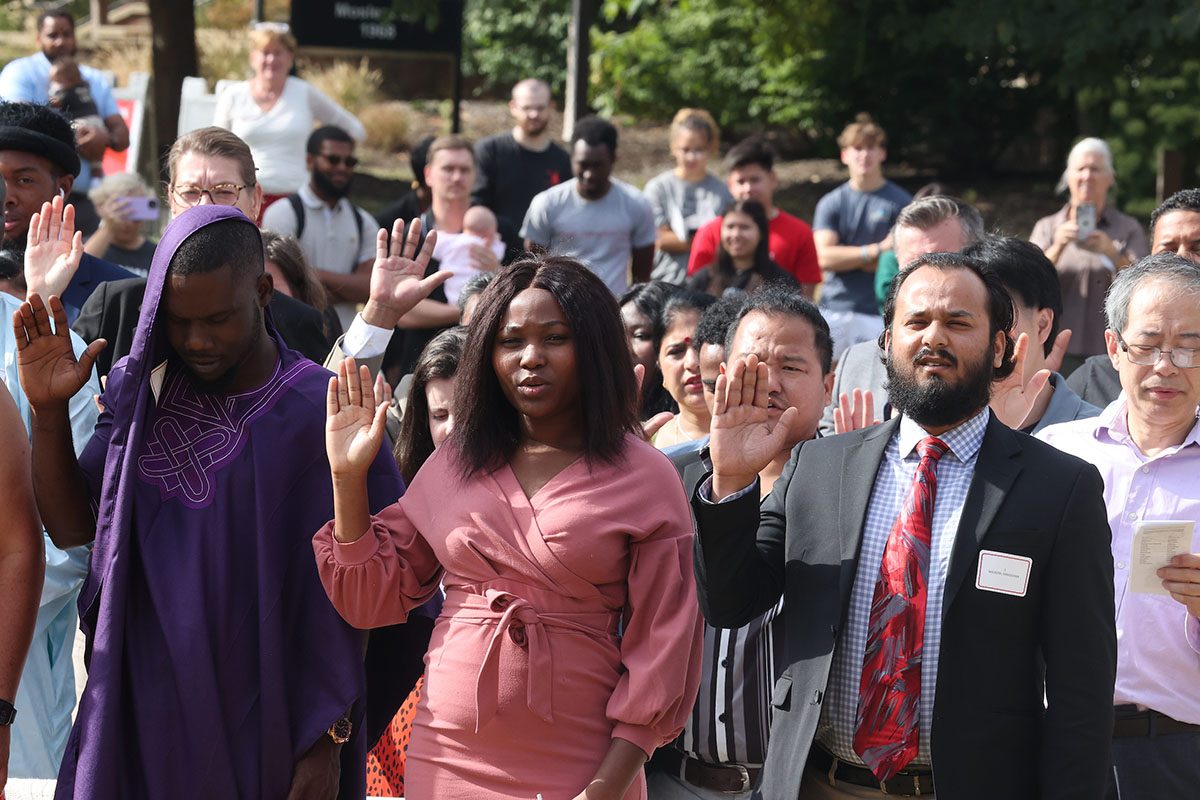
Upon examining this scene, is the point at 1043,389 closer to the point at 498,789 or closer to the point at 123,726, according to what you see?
the point at 498,789

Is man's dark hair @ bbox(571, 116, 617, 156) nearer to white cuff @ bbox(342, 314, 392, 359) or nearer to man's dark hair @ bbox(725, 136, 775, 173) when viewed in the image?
man's dark hair @ bbox(725, 136, 775, 173)

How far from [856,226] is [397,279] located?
5.50 m

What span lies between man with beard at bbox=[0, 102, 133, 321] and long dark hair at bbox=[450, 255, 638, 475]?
Result: 7.33 ft

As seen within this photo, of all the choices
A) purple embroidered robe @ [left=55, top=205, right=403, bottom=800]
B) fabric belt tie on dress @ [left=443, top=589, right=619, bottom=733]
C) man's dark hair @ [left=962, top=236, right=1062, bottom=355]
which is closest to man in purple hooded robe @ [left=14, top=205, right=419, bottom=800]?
purple embroidered robe @ [left=55, top=205, right=403, bottom=800]

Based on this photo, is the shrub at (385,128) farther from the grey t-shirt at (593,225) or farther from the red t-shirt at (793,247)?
the red t-shirt at (793,247)

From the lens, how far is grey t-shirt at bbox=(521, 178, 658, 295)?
8.57 meters

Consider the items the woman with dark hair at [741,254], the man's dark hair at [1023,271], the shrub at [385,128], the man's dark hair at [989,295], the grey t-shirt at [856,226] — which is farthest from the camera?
the shrub at [385,128]

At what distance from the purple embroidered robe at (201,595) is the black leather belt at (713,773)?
41.5 inches

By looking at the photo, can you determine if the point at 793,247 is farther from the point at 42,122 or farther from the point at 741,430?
the point at 741,430

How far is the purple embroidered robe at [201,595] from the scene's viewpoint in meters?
3.17

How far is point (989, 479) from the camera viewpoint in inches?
129

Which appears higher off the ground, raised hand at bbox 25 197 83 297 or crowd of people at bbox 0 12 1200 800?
raised hand at bbox 25 197 83 297

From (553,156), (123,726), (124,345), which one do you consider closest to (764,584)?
(123,726)

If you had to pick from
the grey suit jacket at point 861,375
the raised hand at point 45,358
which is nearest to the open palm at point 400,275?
the raised hand at point 45,358
